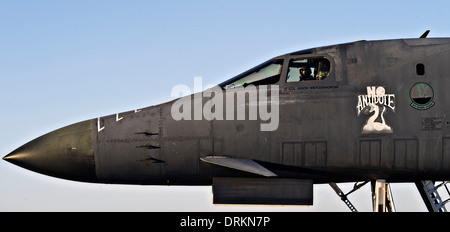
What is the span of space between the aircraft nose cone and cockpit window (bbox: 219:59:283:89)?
2.88 metres

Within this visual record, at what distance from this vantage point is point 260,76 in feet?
42.6

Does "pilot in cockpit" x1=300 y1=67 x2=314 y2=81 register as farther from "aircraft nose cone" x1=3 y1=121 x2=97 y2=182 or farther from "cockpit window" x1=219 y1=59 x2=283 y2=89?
"aircraft nose cone" x1=3 y1=121 x2=97 y2=182

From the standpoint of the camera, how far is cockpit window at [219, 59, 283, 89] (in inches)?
508

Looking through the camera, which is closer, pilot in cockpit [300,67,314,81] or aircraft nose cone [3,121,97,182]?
aircraft nose cone [3,121,97,182]

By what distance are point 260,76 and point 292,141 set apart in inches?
60.0

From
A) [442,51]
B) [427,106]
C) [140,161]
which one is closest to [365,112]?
[427,106]

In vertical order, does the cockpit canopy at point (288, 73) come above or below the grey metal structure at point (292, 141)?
above

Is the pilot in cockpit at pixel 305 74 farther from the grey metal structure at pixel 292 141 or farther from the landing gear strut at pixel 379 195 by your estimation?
the landing gear strut at pixel 379 195

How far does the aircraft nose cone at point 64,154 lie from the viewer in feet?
40.8

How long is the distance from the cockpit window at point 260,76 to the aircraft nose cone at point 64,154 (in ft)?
9.44

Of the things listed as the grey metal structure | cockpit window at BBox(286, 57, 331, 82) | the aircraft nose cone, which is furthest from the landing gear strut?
the aircraft nose cone

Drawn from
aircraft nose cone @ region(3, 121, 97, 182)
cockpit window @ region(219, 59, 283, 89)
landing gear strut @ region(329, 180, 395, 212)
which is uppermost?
cockpit window @ region(219, 59, 283, 89)

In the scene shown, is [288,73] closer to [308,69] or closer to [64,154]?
[308,69]

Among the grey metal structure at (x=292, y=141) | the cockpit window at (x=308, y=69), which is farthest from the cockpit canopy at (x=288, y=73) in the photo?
the grey metal structure at (x=292, y=141)
